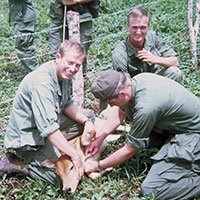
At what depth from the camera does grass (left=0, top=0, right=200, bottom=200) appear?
3.33 meters

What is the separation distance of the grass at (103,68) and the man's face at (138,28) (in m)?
0.98

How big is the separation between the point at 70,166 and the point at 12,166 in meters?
0.71

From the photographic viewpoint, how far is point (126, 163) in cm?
363

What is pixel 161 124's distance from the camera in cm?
323

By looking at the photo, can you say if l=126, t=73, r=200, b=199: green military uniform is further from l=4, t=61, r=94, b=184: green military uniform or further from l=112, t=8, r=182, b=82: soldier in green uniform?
l=112, t=8, r=182, b=82: soldier in green uniform

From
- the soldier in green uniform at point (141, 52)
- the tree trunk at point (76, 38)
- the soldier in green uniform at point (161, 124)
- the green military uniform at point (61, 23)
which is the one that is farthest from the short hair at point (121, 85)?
the green military uniform at point (61, 23)

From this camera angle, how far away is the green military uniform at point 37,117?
3029 millimetres

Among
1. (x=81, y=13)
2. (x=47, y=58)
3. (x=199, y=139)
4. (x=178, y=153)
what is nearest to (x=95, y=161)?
(x=178, y=153)

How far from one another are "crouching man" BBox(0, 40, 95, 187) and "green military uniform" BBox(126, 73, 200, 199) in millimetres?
Answer: 668

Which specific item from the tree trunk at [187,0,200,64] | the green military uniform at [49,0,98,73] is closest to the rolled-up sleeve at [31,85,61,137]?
the green military uniform at [49,0,98,73]

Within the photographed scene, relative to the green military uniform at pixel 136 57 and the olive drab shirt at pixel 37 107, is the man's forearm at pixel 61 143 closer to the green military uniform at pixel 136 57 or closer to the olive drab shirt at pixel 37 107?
the olive drab shirt at pixel 37 107

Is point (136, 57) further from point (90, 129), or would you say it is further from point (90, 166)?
point (90, 166)

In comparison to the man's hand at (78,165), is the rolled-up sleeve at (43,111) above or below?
above

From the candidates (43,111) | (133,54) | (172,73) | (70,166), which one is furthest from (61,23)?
(70,166)
